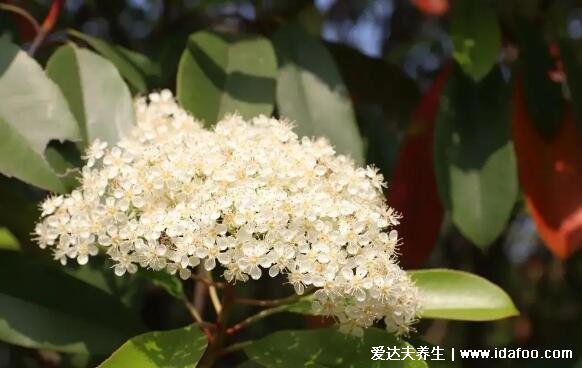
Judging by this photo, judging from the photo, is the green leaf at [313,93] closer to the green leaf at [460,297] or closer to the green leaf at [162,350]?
the green leaf at [460,297]

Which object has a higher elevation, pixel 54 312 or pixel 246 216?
pixel 246 216

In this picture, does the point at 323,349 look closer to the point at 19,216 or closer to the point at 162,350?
the point at 162,350

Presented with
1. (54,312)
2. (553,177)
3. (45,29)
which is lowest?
(54,312)

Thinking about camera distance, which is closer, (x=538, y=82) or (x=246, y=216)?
(x=246, y=216)

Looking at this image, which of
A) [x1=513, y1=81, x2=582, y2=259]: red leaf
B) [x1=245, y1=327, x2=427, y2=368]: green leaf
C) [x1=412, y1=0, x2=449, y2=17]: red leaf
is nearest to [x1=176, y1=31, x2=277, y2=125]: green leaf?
[x1=245, y1=327, x2=427, y2=368]: green leaf

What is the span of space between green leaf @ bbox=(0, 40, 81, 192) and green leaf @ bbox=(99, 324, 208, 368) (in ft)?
0.71

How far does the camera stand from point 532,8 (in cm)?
164

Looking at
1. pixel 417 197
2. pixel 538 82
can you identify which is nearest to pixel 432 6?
pixel 538 82

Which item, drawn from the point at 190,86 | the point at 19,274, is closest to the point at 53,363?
the point at 19,274

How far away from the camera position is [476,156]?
1354 millimetres

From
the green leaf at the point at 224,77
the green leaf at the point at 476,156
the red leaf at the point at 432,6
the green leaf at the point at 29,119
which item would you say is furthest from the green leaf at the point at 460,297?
the red leaf at the point at 432,6

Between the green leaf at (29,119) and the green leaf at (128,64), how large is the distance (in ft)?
0.48

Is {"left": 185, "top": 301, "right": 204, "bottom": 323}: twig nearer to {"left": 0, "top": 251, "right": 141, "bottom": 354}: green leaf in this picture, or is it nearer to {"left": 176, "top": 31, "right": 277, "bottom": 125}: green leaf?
{"left": 0, "top": 251, "right": 141, "bottom": 354}: green leaf

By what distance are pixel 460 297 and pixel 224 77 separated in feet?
1.47
